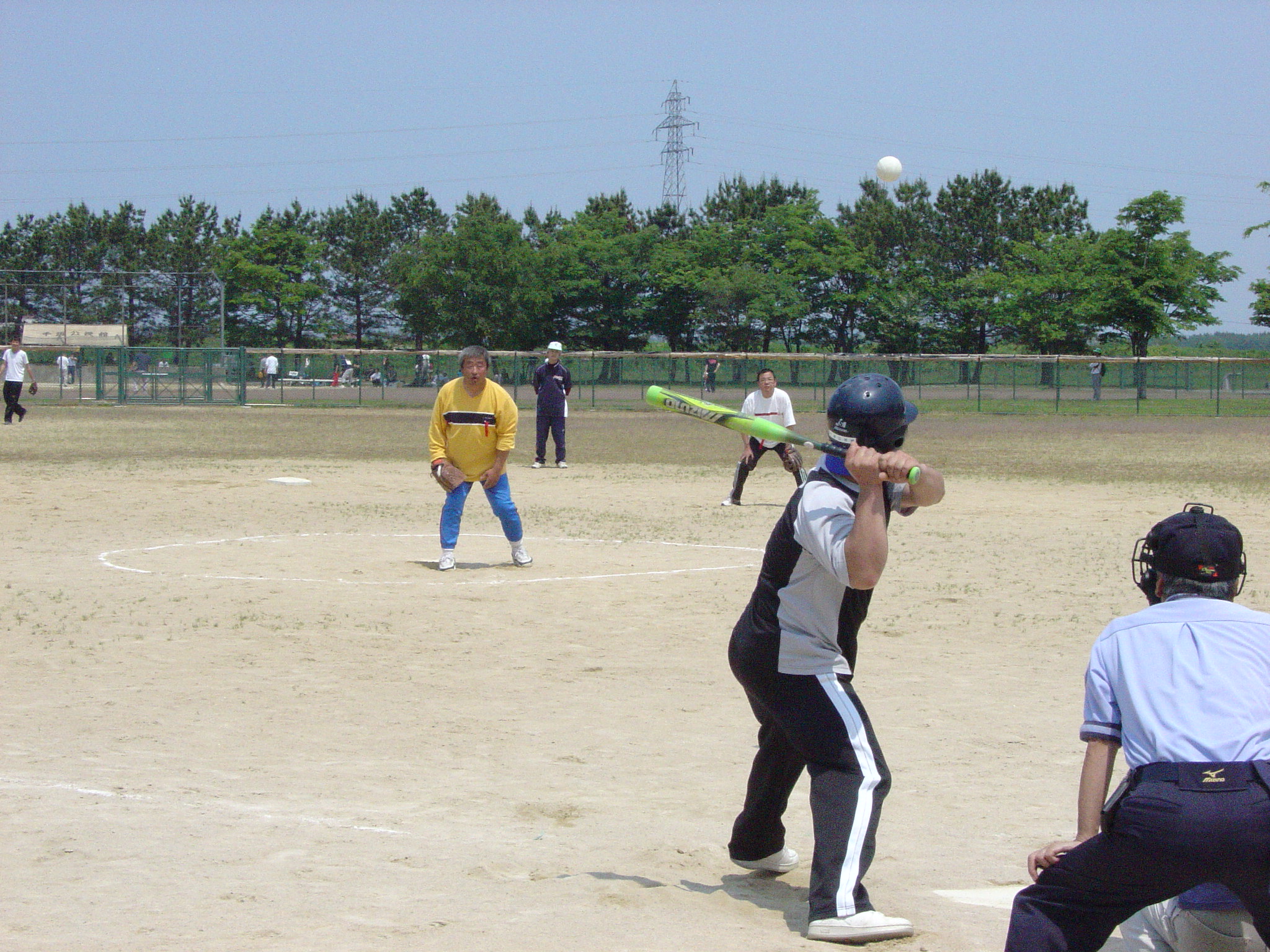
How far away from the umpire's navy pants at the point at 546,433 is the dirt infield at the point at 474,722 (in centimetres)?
644

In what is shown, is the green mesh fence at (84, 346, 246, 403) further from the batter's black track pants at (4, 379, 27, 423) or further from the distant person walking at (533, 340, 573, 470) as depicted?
the distant person walking at (533, 340, 573, 470)

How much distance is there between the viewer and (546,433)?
74.1ft

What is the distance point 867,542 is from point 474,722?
11.8 ft

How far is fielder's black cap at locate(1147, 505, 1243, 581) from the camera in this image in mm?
3375

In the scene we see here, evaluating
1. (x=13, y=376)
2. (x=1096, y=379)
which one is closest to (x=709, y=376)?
(x=1096, y=379)

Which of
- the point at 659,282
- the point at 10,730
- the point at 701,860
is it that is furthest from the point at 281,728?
the point at 659,282

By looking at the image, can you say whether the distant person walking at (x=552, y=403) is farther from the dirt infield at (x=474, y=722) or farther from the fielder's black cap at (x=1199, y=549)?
the fielder's black cap at (x=1199, y=549)

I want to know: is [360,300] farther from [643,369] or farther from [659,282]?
[643,369]

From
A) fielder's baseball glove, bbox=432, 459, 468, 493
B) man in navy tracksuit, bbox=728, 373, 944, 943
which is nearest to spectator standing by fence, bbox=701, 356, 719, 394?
fielder's baseball glove, bbox=432, 459, 468, 493

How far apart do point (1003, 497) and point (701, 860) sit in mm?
14456

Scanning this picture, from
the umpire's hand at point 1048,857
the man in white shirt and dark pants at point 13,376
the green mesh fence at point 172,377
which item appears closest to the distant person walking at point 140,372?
the green mesh fence at point 172,377

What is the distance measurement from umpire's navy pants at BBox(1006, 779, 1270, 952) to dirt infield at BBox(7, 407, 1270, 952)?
83 cm

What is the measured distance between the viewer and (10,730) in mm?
6535

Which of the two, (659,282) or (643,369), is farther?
(659,282)
